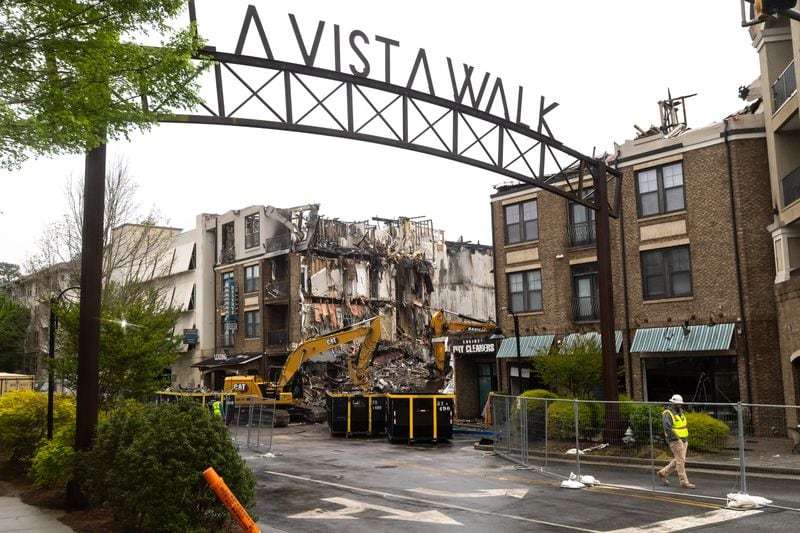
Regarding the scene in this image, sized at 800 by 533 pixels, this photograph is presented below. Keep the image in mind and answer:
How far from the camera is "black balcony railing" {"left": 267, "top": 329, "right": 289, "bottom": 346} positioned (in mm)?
49156

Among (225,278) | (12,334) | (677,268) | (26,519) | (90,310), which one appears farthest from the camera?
(12,334)

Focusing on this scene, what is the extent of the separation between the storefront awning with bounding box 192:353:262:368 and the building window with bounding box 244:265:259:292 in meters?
4.55

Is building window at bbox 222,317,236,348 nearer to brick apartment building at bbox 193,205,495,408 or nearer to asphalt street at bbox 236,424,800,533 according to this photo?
brick apartment building at bbox 193,205,495,408

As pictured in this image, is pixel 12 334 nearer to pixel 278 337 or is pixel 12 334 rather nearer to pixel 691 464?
pixel 278 337

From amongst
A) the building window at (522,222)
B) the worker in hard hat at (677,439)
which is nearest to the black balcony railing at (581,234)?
the building window at (522,222)

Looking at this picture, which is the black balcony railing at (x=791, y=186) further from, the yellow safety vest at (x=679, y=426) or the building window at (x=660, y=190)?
the yellow safety vest at (x=679, y=426)

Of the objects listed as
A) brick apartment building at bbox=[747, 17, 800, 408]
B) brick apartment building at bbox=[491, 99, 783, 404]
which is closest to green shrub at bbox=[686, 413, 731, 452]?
brick apartment building at bbox=[747, 17, 800, 408]

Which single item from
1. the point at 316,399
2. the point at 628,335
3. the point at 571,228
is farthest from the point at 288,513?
the point at 316,399

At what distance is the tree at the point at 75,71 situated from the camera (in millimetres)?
8430

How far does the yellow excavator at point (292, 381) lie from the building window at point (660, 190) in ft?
43.5

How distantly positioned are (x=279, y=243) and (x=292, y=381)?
13.1 metres

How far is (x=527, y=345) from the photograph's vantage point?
32.0 metres

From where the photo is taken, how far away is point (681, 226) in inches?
1094

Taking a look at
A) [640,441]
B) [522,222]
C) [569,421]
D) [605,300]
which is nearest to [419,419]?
[569,421]
